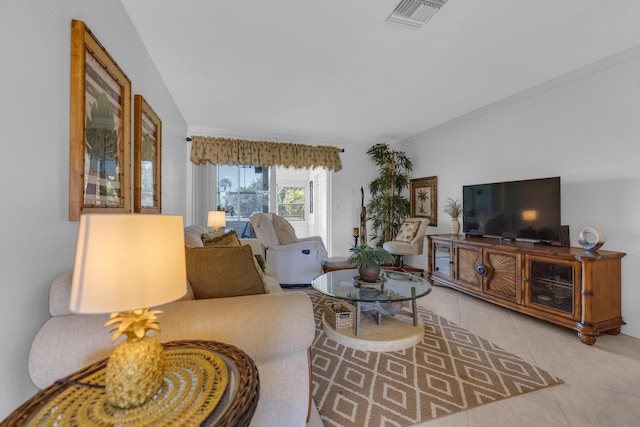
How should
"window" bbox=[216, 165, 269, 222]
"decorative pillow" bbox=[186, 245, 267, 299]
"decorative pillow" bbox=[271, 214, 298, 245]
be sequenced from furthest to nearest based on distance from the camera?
"window" bbox=[216, 165, 269, 222]
"decorative pillow" bbox=[271, 214, 298, 245]
"decorative pillow" bbox=[186, 245, 267, 299]

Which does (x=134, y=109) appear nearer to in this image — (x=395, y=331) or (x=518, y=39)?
(x=395, y=331)

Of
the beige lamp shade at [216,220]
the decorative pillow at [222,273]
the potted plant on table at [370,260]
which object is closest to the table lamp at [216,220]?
the beige lamp shade at [216,220]

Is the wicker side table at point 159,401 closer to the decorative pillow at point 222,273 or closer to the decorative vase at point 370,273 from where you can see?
the decorative pillow at point 222,273

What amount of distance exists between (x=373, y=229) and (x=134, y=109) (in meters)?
4.25

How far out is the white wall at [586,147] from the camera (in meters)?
2.40

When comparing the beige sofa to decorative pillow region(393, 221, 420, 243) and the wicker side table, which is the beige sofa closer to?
the wicker side table

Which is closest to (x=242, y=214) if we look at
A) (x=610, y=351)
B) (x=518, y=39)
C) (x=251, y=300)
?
(x=251, y=300)

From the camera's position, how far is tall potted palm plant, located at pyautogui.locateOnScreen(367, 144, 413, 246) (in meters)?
5.20

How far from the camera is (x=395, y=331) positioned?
7.41 feet

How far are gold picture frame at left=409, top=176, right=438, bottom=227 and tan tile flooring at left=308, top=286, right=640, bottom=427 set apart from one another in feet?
6.64

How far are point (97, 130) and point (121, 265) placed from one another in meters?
1.15

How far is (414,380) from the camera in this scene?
1751 millimetres

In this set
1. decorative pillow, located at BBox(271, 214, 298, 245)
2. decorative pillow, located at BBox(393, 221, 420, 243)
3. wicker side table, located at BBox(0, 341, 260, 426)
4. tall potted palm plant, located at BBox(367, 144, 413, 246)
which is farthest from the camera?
A: tall potted palm plant, located at BBox(367, 144, 413, 246)

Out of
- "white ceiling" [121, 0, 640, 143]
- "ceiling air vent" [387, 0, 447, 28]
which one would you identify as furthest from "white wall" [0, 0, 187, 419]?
"ceiling air vent" [387, 0, 447, 28]
